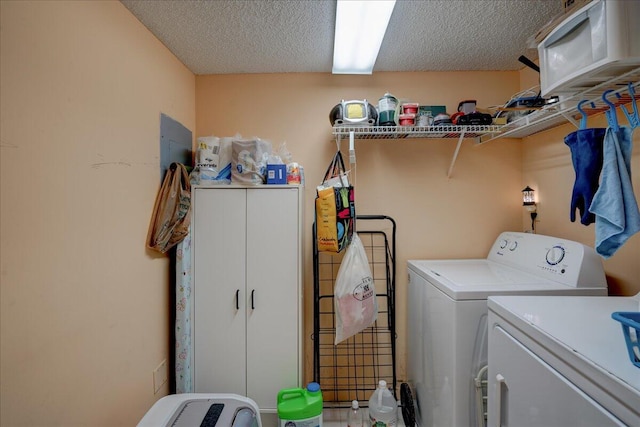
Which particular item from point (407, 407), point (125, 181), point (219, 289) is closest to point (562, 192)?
point (407, 407)

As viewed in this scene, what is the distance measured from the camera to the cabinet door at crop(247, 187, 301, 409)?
1.77 metres

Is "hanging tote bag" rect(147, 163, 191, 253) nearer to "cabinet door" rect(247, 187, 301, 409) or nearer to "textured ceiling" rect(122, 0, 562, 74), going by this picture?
"cabinet door" rect(247, 187, 301, 409)

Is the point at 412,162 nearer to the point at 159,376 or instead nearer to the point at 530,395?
the point at 530,395

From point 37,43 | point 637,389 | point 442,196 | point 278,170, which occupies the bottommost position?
point 637,389

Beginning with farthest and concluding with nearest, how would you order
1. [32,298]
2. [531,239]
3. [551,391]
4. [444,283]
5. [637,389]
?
[531,239] < [444,283] < [32,298] < [551,391] < [637,389]

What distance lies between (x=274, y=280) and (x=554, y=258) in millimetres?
1610

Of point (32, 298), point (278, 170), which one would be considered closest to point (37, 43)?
point (32, 298)

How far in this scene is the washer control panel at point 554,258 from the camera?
1310 millimetres

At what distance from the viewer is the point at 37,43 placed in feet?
3.24

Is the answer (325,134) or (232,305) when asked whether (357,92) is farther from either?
(232,305)

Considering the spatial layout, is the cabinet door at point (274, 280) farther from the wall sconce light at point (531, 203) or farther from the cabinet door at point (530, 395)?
the wall sconce light at point (531, 203)

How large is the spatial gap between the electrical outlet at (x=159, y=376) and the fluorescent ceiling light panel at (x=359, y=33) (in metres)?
2.27

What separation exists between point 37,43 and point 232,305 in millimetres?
1528

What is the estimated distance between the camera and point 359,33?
1.57 meters
